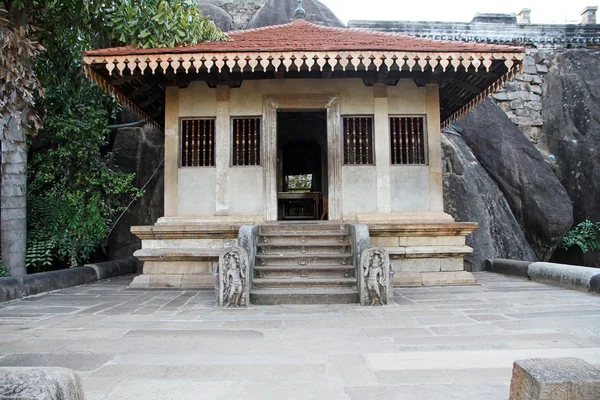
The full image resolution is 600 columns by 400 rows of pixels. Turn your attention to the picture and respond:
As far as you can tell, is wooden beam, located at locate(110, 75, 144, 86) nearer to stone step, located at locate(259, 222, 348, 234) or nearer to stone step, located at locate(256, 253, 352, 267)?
stone step, located at locate(259, 222, 348, 234)

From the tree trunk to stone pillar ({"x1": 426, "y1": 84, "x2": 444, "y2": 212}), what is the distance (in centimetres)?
730

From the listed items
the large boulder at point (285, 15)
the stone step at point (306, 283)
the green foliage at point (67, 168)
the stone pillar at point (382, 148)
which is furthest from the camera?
the large boulder at point (285, 15)

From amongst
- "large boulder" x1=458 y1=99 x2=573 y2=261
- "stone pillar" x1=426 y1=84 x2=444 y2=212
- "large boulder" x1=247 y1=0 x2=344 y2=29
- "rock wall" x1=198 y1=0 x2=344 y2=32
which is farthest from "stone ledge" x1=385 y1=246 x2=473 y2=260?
"large boulder" x1=247 y1=0 x2=344 y2=29

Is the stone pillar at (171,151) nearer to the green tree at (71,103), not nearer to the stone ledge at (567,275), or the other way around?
the green tree at (71,103)

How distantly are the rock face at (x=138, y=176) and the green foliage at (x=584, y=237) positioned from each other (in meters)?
12.7

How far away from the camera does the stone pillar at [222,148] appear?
312 inches

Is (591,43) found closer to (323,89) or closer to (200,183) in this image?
(323,89)

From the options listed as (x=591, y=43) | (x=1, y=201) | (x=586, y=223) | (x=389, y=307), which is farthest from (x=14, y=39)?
(x=591, y=43)

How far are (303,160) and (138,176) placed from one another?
6.86m

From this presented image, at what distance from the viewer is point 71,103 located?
8953 mm

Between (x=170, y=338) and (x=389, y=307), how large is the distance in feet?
8.96

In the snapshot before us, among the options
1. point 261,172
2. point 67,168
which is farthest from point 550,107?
point 67,168

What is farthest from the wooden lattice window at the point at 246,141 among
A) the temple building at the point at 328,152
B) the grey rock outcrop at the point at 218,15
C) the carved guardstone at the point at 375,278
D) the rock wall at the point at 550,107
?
the grey rock outcrop at the point at 218,15

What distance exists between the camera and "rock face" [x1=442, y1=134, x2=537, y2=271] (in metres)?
11.0
